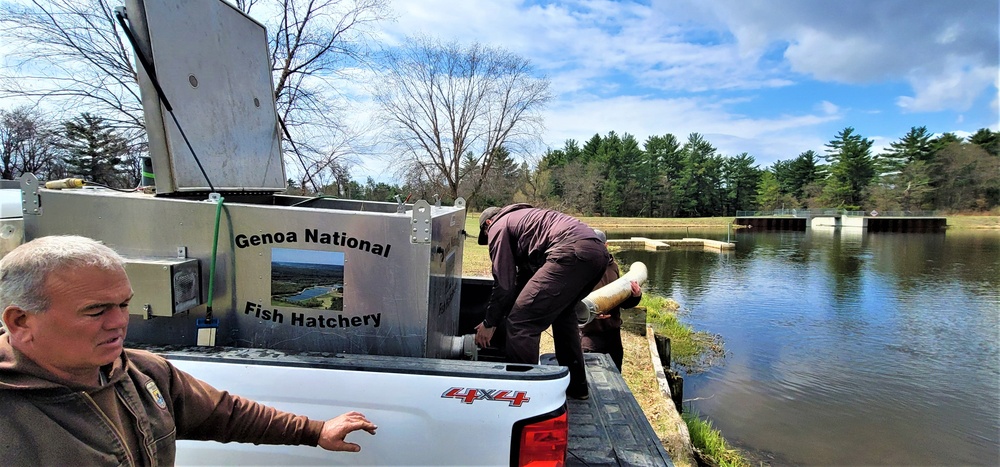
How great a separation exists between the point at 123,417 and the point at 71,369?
20 cm

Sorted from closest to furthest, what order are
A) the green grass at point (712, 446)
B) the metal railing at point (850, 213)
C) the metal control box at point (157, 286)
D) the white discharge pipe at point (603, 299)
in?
the metal control box at point (157, 286)
the white discharge pipe at point (603, 299)
the green grass at point (712, 446)
the metal railing at point (850, 213)

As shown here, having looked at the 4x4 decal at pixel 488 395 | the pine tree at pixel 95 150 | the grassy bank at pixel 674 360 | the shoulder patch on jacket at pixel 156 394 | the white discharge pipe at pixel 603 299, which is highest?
the pine tree at pixel 95 150

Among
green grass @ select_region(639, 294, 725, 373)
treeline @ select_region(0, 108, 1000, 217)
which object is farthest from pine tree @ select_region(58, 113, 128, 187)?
treeline @ select_region(0, 108, 1000, 217)

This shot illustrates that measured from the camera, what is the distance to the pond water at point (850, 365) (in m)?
7.53

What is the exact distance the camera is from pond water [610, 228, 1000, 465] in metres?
7.53

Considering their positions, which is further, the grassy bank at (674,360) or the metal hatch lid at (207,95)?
the grassy bank at (674,360)

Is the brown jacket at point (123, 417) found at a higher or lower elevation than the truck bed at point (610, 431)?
higher

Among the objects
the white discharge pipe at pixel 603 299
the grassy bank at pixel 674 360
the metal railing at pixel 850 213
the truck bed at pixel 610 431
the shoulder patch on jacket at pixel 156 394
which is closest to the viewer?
the shoulder patch on jacket at pixel 156 394

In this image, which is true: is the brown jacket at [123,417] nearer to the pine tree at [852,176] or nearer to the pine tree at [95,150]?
the pine tree at [95,150]

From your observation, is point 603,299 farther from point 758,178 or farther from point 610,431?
point 758,178

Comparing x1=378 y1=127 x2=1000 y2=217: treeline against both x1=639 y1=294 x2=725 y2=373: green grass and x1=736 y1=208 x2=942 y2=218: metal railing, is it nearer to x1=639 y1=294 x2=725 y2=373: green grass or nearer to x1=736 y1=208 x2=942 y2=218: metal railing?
x1=736 y1=208 x2=942 y2=218: metal railing

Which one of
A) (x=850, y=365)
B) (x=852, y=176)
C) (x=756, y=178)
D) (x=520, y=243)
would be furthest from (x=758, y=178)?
(x=520, y=243)

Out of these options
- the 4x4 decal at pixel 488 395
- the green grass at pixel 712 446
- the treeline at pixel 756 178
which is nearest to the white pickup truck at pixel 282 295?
the 4x4 decal at pixel 488 395

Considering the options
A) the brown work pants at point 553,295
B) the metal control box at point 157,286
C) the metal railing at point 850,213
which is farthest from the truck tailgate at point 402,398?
the metal railing at point 850,213
